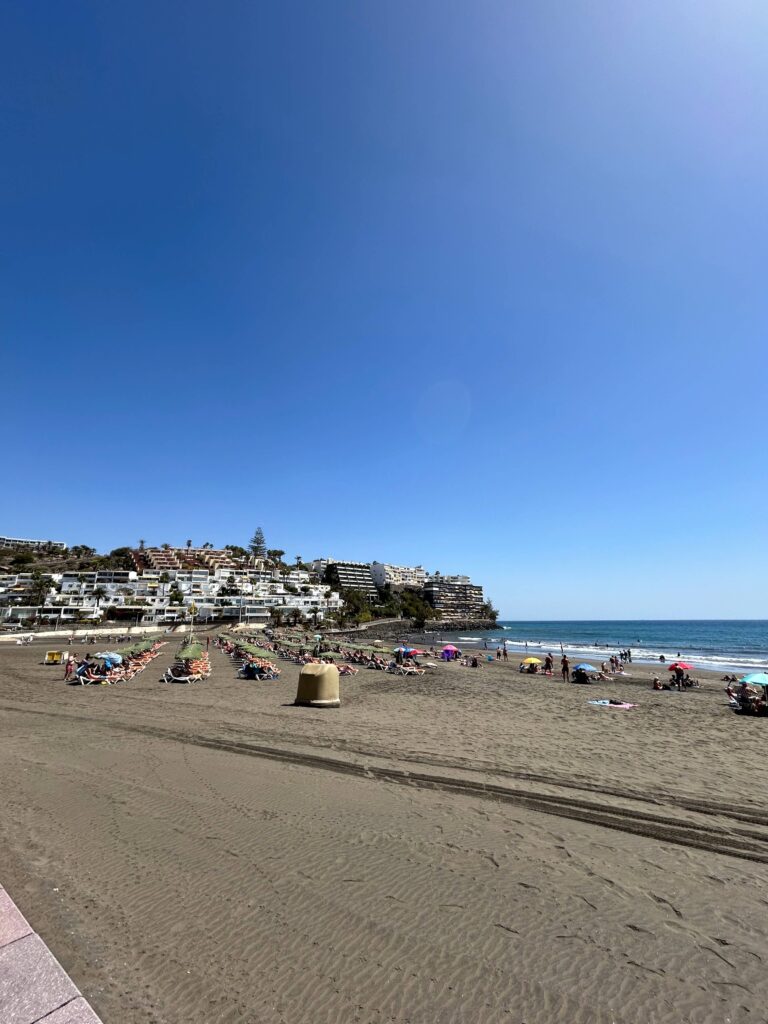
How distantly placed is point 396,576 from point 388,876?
176 meters

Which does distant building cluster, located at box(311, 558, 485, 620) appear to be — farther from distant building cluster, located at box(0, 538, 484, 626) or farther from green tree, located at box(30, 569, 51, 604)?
green tree, located at box(30, 569, 51, 604)

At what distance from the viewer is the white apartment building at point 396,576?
169 meters

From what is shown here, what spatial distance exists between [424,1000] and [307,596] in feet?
358

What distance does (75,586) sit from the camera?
3617 inches

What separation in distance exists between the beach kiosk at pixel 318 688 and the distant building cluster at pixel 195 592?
7334 centimetres

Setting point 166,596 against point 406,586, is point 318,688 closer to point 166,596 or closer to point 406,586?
point 166,596

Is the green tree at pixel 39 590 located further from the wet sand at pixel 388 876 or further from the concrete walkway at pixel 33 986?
the concrete walkway at pixel 33 986

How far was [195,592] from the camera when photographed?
10219 cm

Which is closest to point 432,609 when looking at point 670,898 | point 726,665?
point 726,665

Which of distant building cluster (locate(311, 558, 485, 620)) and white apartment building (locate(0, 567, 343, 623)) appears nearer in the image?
→ white apartment building (locate(0, 567, 343, 623))

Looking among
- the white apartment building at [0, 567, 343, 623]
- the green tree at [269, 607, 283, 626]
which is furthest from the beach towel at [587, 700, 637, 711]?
the white apartment building at [0, 567, 343, 623]

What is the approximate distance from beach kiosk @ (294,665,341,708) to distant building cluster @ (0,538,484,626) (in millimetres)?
73337

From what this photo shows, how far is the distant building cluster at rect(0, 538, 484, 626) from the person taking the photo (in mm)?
83000

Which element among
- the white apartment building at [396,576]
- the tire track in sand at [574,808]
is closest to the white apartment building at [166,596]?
the white apartment building at [396,576]
